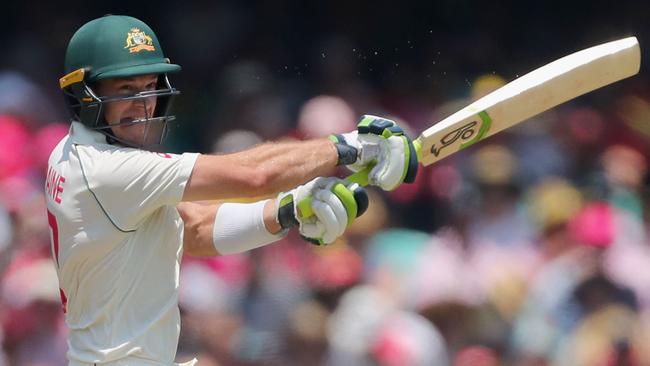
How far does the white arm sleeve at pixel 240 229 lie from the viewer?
102 inches

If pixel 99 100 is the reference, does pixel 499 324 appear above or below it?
below

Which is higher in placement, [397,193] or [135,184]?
[135,184]

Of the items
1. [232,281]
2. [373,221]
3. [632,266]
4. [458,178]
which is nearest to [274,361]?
[232,281]

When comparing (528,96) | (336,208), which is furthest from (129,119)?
(528,96)

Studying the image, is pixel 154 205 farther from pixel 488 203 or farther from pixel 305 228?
pixel 488 203

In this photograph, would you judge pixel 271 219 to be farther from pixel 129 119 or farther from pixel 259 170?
pixel 129 119

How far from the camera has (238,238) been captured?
2621 mm

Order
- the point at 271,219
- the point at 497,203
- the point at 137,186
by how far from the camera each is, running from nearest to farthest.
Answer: the point at 137,186
the point at 271,219
the point at 497,203

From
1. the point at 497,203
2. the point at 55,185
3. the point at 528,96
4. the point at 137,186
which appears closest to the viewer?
the point at 137,186

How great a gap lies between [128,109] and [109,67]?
10 centimetres

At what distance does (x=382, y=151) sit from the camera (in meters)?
2.45

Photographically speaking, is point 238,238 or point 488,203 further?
point 488,203

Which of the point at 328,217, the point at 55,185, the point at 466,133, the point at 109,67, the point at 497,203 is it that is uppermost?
the point at 109,67

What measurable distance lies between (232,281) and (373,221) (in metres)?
0.53
